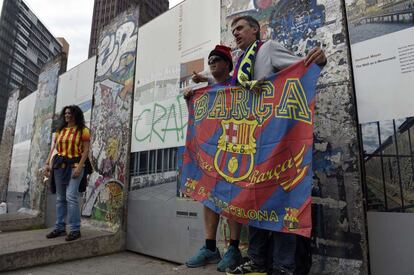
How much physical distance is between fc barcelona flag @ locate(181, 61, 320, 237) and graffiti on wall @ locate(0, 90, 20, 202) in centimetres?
1029

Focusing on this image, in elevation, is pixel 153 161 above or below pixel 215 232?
above

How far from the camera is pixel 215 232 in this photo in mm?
2588

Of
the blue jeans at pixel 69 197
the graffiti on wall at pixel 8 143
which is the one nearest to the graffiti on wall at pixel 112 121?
the blue jeans at pixel 69 197

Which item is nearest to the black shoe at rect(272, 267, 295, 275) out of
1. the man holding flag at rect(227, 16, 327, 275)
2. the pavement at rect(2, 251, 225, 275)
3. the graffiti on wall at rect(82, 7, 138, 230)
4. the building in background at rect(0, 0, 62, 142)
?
the man holding flag at rect(227, 16, 327, 275)

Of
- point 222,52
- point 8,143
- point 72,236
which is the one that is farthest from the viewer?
point 8,143

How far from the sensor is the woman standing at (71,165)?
12.6ft

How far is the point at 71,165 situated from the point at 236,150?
2426 millimetres

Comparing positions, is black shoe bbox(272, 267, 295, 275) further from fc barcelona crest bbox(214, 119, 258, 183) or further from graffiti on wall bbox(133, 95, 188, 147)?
graffiti on wall bbox(133, 95, 188, 147)

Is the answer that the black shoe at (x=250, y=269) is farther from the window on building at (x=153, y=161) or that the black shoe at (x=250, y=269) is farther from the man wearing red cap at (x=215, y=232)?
the window on building at (x=153, y=161)

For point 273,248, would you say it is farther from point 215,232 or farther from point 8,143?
point 8,143

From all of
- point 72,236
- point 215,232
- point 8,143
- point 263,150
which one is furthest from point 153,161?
point 8,143

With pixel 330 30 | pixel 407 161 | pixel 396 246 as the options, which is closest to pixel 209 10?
pixel 330 30

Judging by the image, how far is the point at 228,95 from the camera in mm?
2574

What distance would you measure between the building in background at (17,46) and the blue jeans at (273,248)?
5489 centimetres
